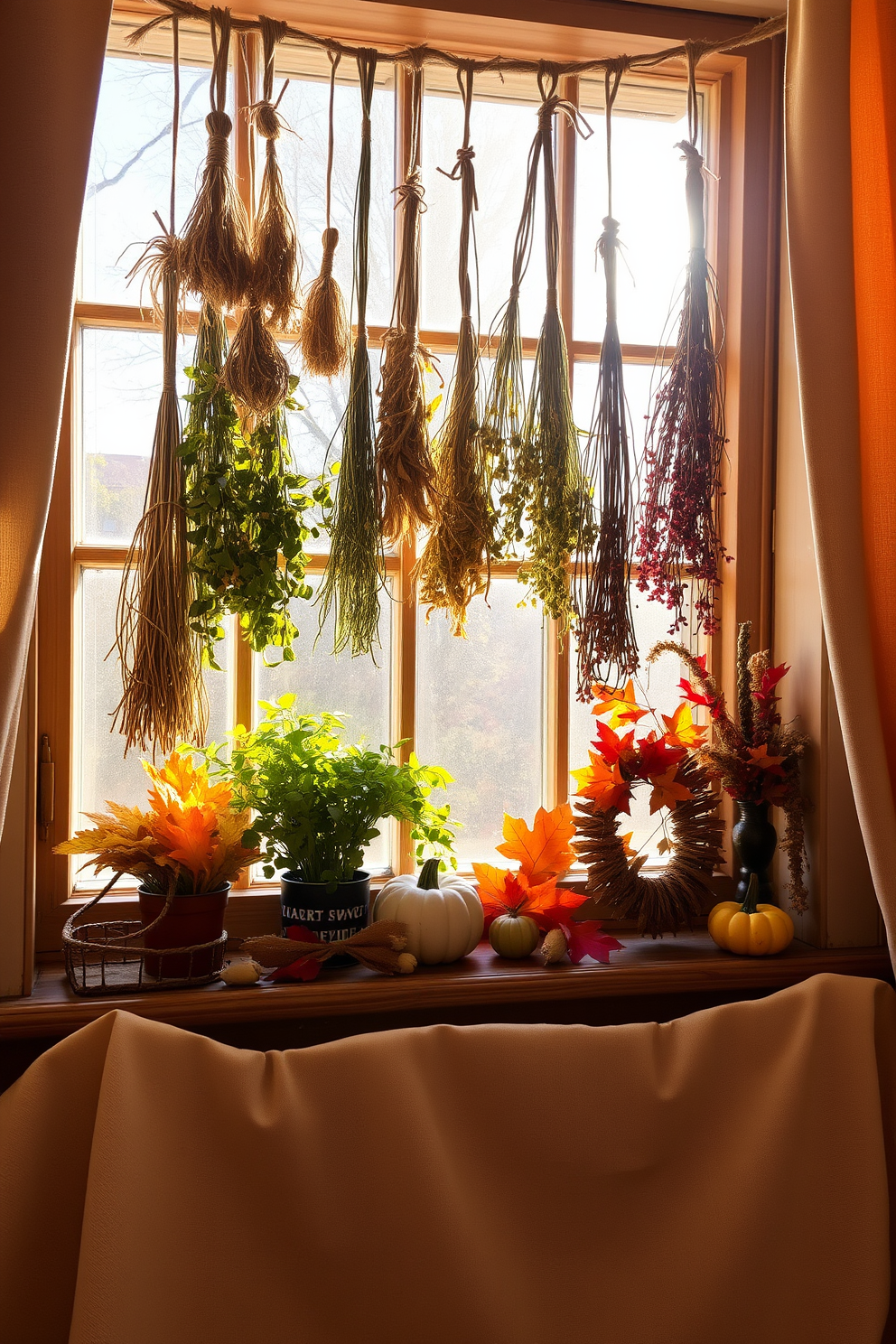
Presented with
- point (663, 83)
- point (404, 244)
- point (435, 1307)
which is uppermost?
point (663, 83)

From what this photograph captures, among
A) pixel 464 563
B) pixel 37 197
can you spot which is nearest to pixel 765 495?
pixel 464 563

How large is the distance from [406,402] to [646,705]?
0.78 m

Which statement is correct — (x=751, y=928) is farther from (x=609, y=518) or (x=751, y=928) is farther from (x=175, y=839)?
(x=175, y=839)

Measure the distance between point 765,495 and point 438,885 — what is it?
3.22 ft

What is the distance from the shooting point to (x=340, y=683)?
187 cm

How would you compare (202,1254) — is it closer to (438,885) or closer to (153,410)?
(438,885)

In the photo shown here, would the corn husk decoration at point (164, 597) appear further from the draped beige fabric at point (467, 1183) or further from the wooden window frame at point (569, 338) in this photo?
the draped beige fabric at point (467, 1183)

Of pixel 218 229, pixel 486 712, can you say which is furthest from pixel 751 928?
pixel 218 229

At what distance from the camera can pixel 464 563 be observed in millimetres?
1642

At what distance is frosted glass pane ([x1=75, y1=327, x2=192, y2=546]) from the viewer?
5.79ft

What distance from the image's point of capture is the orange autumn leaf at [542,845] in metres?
1.77

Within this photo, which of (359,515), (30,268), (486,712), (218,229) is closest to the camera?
(30,268)

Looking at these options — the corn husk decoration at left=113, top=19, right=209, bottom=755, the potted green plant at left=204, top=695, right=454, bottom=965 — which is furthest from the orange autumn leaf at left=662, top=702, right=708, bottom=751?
the corn husk decoration at left=113, top=19, right=209, bottom=755

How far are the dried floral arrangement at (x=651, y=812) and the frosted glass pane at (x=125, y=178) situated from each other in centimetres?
113
